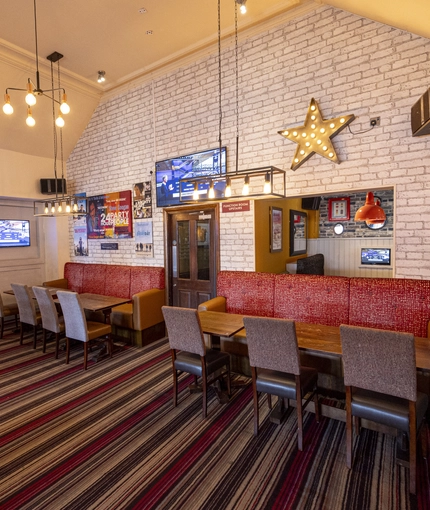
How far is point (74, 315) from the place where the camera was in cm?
414

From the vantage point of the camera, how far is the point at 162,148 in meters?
5.57

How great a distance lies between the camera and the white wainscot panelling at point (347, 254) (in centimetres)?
680

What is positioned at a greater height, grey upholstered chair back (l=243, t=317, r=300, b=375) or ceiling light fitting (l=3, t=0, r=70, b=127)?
ceiling light fitting (l=3, t=0, r=70, b=127)

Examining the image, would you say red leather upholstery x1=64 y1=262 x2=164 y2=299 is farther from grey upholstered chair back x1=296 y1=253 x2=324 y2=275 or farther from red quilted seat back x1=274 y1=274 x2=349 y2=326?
grey upholstered chair back x1=296 y1=253 x2=324 y2=275

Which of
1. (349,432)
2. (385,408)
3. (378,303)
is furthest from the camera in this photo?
(378,303)

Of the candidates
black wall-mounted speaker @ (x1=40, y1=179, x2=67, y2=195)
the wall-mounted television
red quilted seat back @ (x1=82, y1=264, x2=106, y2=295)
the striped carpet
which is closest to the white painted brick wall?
red quilted seat back @ (x1=82, y1=264, x2=106, y2=295)

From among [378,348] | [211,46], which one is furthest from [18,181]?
[378,348]

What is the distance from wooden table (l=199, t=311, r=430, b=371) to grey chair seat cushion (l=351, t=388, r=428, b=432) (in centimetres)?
30

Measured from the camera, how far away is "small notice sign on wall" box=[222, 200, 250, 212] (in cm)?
470

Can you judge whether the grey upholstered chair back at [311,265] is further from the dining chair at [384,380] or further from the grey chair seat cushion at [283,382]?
the dining chair at [384,380]

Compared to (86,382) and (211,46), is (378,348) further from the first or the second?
(211,46)

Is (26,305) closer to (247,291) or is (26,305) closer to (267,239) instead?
(247,291)

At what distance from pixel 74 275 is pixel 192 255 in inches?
118

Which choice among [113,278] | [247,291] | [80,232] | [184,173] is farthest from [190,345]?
[80,232]
